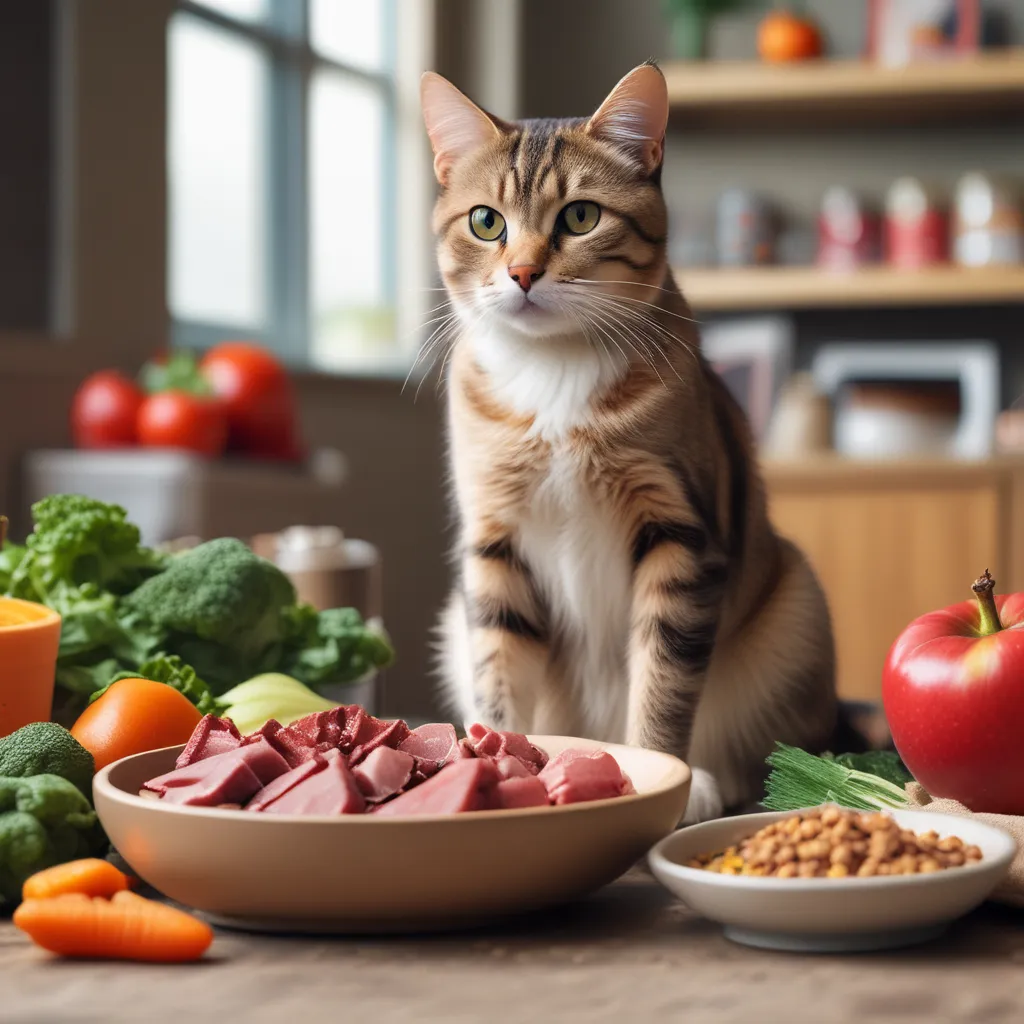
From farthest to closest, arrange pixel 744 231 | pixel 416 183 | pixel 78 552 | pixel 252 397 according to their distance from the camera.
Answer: pixel 416 183 < pixel 744 231 < pixel 252 397 < pixel 78 552

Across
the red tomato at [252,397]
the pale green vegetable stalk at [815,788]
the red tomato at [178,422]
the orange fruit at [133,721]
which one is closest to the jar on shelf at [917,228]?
the red tomato at [252,397]

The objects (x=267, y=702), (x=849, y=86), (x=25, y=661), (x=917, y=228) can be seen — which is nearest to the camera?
(x=25, y=661)

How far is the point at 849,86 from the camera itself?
12.9ft

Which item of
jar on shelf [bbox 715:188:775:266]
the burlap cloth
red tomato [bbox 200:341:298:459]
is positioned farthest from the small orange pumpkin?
the burlap cloth

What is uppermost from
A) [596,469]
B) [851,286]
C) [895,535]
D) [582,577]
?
[851,286]

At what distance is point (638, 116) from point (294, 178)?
2937mm

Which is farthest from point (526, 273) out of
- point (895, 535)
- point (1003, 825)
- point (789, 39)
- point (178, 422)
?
point (789, 39)

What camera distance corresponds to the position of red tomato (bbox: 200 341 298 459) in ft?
9.68

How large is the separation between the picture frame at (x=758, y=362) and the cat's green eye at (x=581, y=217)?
9.80 feet

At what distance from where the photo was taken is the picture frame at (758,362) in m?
4.17

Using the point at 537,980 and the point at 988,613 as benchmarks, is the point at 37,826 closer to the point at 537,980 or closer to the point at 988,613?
the point at 537,980

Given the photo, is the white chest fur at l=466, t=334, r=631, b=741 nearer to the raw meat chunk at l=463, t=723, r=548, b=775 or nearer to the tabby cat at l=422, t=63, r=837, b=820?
the tabby cat at l=422, t=63, r=837, b=820

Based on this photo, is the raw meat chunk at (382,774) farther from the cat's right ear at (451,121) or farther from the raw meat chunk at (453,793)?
the cat's right ear at (451,121)

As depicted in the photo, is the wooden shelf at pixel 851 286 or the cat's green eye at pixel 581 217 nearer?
the cat's green eye at pixel 581 217
